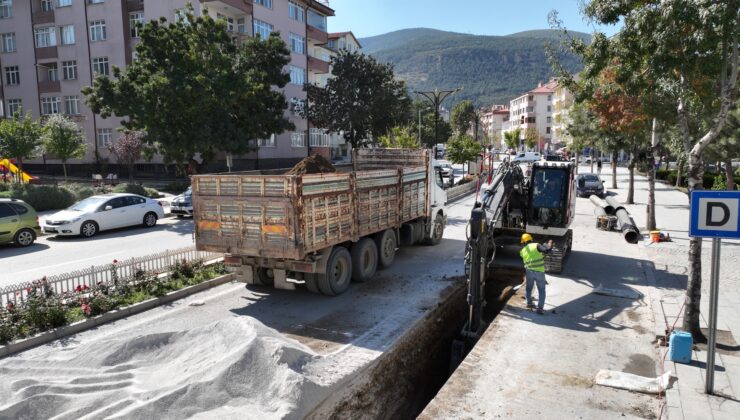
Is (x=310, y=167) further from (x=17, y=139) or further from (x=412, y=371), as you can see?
(x=17, y=139)

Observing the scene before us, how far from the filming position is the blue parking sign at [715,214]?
7.04m

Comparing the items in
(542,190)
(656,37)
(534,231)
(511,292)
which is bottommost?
(511,292)

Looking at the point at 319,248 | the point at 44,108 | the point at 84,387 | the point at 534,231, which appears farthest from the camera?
the point at 44,108

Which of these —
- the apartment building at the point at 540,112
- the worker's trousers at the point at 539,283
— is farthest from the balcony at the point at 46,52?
the apartment building at the point at 540,112

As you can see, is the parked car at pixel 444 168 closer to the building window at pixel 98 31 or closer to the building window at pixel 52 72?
the building window at pixel 98 31

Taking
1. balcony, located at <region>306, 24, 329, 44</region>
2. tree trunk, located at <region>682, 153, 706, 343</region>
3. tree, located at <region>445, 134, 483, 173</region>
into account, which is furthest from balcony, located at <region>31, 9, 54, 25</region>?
tree trunk, located at <region>682, 153, 706, 343</region>

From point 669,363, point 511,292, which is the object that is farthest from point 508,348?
point 511,292

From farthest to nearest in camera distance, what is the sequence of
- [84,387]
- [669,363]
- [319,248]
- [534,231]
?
1. [534,231]
2. [319,248]
3. [669,363]
4. [84,387]

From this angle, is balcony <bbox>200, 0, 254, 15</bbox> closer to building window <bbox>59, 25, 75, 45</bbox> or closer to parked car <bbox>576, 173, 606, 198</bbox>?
building window <bbox>59, 25, 75, 45</bbox>

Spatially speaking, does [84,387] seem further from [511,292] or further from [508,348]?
[511,292]

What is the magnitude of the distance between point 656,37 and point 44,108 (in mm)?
48279

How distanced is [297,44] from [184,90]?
25750 millimetres

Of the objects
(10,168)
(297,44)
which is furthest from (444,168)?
(10,168)

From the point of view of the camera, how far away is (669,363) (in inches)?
319
